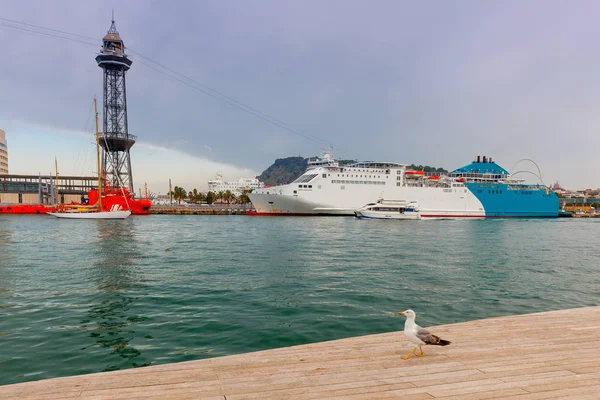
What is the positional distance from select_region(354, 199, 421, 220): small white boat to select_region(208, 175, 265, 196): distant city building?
114m

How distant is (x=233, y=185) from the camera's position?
175125 mm

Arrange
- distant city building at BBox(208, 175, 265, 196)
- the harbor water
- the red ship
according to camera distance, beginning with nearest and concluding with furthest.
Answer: the harbor water → the red ship → distant city building at BBox(208, 175, 265, 196)

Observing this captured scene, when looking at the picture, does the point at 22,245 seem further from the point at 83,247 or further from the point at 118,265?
the point at 118,265

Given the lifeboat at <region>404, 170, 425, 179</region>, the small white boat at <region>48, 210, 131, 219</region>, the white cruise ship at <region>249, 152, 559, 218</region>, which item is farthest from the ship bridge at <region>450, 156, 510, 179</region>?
the small white boat at <region>48, 210, 131, 219</region>

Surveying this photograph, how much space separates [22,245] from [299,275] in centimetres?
2172

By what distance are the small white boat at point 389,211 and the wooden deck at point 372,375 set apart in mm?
51466

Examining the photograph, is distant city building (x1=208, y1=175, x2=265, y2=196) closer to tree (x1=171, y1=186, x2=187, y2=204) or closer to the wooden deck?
tree (x1=171, y1=186, x2=187, y2=204)

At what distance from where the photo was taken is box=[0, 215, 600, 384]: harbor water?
7.36m

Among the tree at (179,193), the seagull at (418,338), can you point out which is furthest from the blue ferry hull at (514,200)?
the tree at (179,193)

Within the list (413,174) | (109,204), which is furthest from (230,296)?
(413,174)

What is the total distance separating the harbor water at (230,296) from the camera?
290 inches

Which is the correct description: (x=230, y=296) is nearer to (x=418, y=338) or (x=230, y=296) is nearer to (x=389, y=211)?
(x=418, y=338)

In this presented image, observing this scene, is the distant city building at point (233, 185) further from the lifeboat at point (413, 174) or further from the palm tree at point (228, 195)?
the lifeboat at point (413, 174)

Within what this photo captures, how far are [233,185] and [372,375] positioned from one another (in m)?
175
